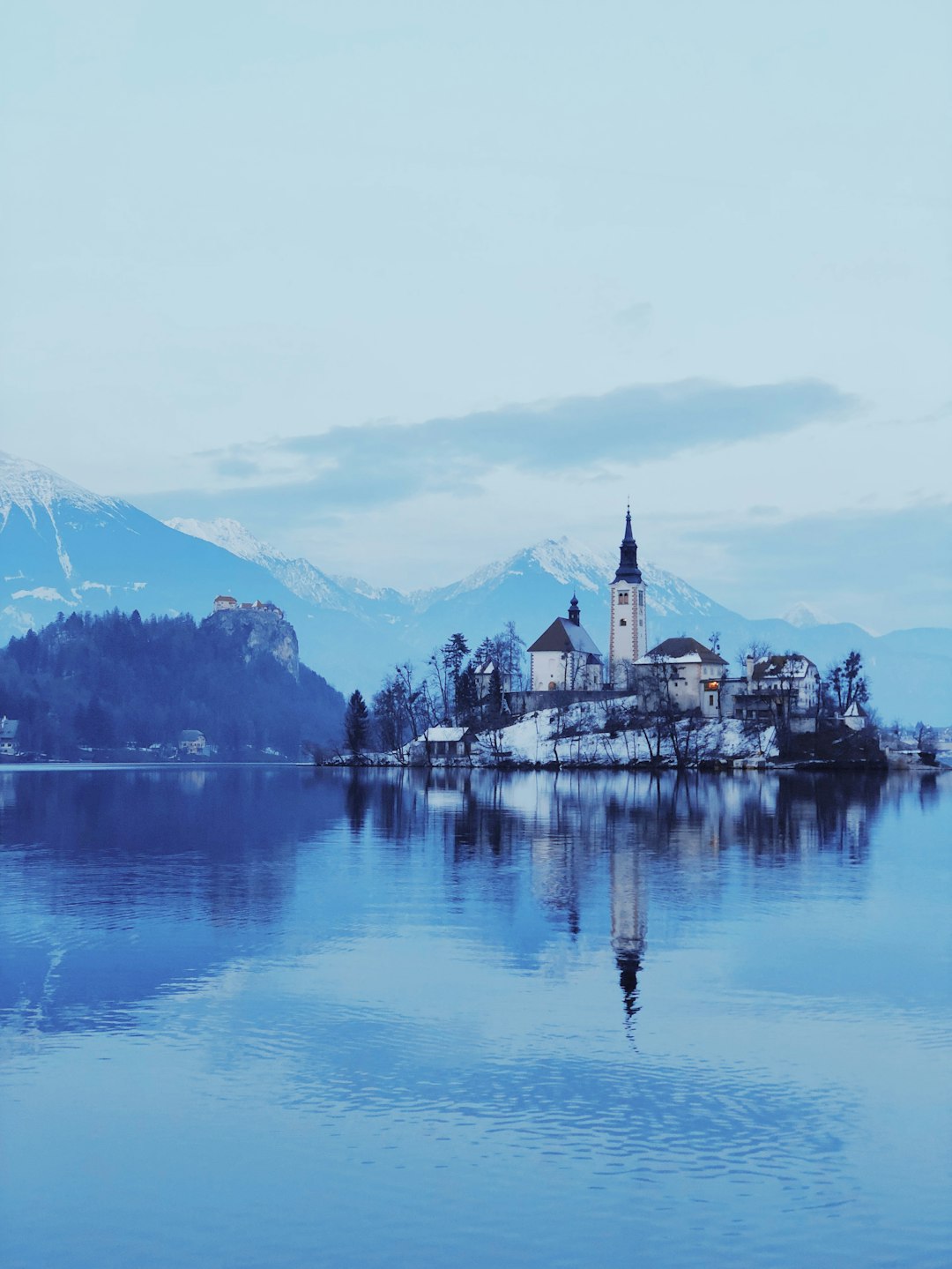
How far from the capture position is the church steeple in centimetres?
17512

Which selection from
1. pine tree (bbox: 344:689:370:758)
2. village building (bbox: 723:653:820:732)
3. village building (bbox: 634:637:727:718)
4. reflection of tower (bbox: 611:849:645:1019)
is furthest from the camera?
pine tree (bbox: 344:689:370:758)

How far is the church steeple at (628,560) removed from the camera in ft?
575

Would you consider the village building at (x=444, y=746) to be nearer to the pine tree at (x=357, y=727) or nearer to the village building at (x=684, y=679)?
the pine tree at (x=357, y=727)

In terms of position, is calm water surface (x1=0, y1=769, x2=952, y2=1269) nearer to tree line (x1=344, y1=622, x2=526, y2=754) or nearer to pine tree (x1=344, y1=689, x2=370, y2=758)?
tree line (x1=344, y1=622, x2=526, y2=754)

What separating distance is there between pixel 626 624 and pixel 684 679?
650 inches

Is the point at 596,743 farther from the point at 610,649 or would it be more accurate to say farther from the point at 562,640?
the point at 610,649

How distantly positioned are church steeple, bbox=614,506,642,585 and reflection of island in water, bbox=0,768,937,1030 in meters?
68.7

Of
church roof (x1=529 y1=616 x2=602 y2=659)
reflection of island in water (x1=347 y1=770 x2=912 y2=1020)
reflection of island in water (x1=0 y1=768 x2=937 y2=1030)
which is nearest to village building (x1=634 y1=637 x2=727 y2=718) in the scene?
church roof (x1=529 y1=616 x2=602 y2=659)

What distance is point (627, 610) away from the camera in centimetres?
17475

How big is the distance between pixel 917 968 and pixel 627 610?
475ft

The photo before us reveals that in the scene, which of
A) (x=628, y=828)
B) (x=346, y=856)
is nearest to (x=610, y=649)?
(x=628, y=828)

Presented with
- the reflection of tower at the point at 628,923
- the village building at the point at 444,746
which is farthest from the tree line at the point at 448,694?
the reflection of tower at the point at 628,923

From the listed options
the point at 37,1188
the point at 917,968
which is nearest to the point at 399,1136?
the point at 37,1188

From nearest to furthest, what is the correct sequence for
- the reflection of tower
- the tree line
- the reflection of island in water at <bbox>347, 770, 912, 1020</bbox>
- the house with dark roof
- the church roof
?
the reflection of tower
the reflection of island in water at <bbox>347, 770, 912, 1020</bbox>
the house with dark roof
the church roof
the tree line
